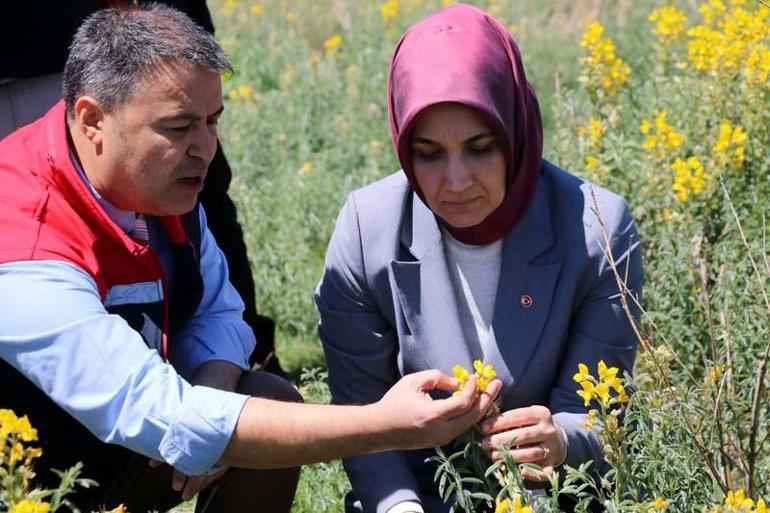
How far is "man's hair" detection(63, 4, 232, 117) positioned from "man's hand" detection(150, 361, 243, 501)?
584 millimetres

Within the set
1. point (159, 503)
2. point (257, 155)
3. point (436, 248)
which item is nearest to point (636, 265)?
point (436, 248)

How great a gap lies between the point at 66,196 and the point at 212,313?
0.53 m

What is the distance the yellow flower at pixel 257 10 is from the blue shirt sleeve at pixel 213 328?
487 centimetres

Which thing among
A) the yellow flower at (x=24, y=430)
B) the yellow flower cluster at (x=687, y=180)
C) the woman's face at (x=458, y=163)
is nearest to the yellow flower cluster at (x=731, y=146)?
the yellow flower cluster at (x=687, y=180)

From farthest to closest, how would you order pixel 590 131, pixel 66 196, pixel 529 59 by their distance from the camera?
pixel 529 59 < pixel 590 131 < pixel 66 196

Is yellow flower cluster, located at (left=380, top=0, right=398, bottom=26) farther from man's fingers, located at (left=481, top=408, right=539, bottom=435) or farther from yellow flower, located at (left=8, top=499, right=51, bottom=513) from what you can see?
yellow flower, located at (left=8, top=499, right=51, bottom=513)

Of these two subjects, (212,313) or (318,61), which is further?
(318,61)

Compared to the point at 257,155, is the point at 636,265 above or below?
above

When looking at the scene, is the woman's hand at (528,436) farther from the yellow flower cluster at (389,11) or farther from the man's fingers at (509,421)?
the yellow flower cluster at (389,11)

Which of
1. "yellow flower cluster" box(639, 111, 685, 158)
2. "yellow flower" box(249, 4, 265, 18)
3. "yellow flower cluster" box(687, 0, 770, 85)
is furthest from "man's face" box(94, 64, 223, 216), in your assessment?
"yellow flower" box(249, 4, 265, 18)

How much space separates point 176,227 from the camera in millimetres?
2727

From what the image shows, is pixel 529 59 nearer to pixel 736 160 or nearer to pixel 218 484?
pixel 736 160

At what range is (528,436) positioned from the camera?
2.44m

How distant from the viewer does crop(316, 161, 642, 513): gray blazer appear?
2691 mm
